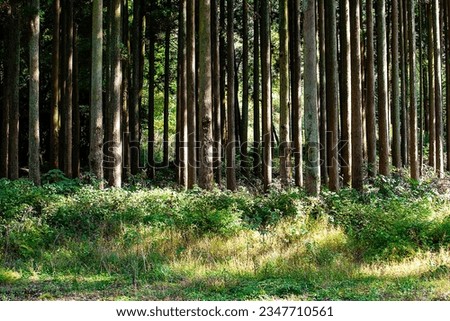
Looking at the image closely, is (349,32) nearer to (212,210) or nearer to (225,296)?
(212,210)

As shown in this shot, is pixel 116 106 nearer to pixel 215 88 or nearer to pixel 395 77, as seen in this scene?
pixel 215 88

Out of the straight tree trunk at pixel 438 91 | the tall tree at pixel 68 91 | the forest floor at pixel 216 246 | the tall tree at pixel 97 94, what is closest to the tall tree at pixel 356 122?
the forest floor at pixel 216 246

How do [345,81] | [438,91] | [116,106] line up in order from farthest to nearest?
[438,91] → [345,81] → [116,106]

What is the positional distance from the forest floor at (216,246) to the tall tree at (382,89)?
4.15 m

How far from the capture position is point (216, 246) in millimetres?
11078

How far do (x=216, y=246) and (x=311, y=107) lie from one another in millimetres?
4642

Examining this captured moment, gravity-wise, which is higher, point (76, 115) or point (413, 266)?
point (76, 115)

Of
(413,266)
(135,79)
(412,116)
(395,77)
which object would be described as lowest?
(413,266)

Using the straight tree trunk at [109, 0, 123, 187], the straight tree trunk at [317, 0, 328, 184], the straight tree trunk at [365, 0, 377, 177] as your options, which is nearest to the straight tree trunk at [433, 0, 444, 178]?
the straight tree trunk at [317, 0, 328, 184]

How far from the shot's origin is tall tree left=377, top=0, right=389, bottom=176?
18609 millimetres

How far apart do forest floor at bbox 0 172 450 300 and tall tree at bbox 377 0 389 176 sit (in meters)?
4.15

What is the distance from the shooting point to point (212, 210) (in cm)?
1284

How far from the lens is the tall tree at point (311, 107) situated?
44.7 ft

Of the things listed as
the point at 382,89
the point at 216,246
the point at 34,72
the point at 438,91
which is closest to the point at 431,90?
the point at 438,91
